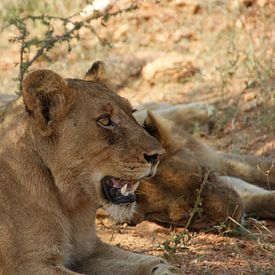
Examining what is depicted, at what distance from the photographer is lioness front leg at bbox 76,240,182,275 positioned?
365 cm

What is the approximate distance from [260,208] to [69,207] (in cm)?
186

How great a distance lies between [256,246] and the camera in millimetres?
4441

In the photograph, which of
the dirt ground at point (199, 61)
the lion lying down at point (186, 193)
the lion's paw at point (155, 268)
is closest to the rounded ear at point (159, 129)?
the lion lying down at point (186, 193)

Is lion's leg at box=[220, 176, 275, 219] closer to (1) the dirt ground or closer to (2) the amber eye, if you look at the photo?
(1) the dirt ground

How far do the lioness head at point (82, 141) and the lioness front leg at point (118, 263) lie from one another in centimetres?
35

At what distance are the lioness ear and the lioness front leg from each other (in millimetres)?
1009

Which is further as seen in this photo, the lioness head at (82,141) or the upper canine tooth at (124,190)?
the upper canine tooth at (124,190)

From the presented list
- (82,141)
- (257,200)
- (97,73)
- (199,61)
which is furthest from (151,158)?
(199,61)

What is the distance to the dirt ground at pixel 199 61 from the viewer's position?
6.89 meters

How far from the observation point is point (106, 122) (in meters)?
3.60

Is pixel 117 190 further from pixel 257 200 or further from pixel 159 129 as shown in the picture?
pixel 257 200

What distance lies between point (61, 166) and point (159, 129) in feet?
4.52

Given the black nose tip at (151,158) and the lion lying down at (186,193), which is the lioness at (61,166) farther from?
the lion lying down at (186,193)

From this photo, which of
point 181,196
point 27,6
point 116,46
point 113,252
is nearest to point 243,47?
point 116,46
